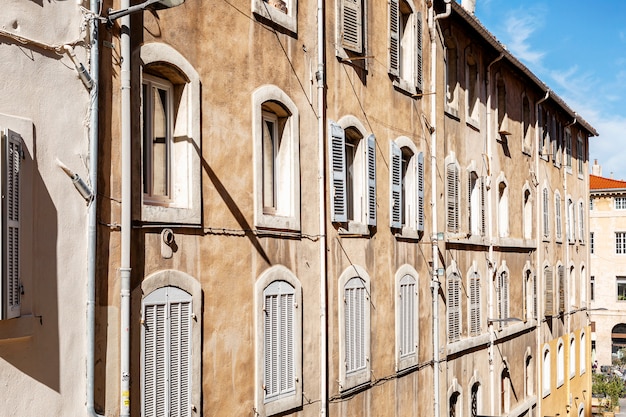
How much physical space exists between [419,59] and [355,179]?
13.2ft

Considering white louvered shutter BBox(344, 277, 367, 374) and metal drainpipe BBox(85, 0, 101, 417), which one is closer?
metal drainpipe BBox(85, 0, 101, 417)

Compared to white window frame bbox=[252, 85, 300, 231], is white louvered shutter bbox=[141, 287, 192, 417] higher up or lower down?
lower down

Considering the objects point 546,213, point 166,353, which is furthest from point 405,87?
point 546,213

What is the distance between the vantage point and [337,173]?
13.3 m

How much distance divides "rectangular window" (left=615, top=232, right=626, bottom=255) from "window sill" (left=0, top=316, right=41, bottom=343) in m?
58.0

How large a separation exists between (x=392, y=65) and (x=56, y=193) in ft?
30.2

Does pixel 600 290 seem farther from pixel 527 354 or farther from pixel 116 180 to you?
pixel 116 180

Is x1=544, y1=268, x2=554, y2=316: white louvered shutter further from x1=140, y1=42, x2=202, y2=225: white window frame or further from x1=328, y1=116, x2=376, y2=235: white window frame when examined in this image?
x1=140, y1=42, x2=202, y2=225: white window frame

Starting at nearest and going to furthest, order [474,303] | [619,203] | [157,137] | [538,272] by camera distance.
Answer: [157,137] → [474,303] → [538,272] → [619,203]

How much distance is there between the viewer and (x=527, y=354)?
26.2 m

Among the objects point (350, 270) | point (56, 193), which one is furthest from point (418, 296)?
point (56, 193)

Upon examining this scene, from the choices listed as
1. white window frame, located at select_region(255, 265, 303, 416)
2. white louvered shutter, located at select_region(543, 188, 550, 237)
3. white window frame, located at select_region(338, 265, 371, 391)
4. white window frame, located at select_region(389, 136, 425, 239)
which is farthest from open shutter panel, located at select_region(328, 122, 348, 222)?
white louvered shutter, located at select_region(543, 188, 550, 237)

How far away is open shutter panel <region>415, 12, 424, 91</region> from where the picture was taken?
16.9 meters

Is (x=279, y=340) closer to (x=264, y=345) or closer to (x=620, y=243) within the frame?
(x=264, y=345)
